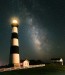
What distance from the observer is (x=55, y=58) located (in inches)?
3915

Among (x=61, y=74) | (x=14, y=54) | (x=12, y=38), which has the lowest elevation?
(x=61, y=74)

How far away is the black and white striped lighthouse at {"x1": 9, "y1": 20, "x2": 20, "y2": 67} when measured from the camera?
197 feet

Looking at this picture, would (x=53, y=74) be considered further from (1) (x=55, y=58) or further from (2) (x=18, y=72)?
(1) (x=55, y=58)

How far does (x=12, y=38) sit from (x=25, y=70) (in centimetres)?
922

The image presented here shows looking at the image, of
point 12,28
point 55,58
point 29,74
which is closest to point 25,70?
point 29,74

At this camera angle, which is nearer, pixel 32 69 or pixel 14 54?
pixel 14 54

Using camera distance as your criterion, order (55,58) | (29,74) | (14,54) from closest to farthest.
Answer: (14,54) → (29,74) → (55,58)

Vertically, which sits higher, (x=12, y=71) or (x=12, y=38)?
(x=12, y=38)

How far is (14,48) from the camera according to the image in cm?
6066

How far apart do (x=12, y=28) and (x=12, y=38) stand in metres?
2.50

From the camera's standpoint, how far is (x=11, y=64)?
61562 millimetres

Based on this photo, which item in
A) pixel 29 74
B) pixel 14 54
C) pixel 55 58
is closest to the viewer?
pixel 14 54

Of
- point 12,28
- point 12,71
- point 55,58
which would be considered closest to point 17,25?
point 12,28

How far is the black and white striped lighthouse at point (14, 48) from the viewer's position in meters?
60.2
